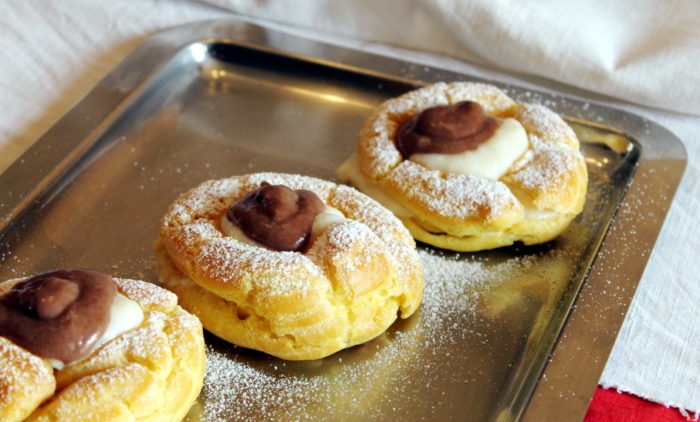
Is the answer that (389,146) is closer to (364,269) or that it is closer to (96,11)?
(364,269)

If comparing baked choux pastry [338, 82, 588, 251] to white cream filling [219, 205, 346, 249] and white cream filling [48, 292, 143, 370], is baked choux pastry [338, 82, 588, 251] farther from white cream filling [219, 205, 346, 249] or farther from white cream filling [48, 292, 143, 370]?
white cream filling [48, 292, 143, 370]

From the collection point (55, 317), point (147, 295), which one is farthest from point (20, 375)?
point (147, 295)

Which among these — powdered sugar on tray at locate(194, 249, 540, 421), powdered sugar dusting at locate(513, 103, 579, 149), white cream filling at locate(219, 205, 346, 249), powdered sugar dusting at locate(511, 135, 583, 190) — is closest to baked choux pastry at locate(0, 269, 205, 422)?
powdered sugar on tray at locate(194, 249, 540, 421)

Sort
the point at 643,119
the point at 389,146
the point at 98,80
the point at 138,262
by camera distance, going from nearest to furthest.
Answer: the point at 138,262
the point at 389,146
the point at 643,119
the point at 98,80

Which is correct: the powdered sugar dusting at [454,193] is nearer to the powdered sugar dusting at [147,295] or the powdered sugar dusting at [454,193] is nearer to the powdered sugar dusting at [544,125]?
the powdered sugar dusting at [544,125]

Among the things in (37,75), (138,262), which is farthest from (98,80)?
(138,262)

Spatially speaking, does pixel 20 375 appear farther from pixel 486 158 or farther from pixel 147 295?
pixel 486 158
